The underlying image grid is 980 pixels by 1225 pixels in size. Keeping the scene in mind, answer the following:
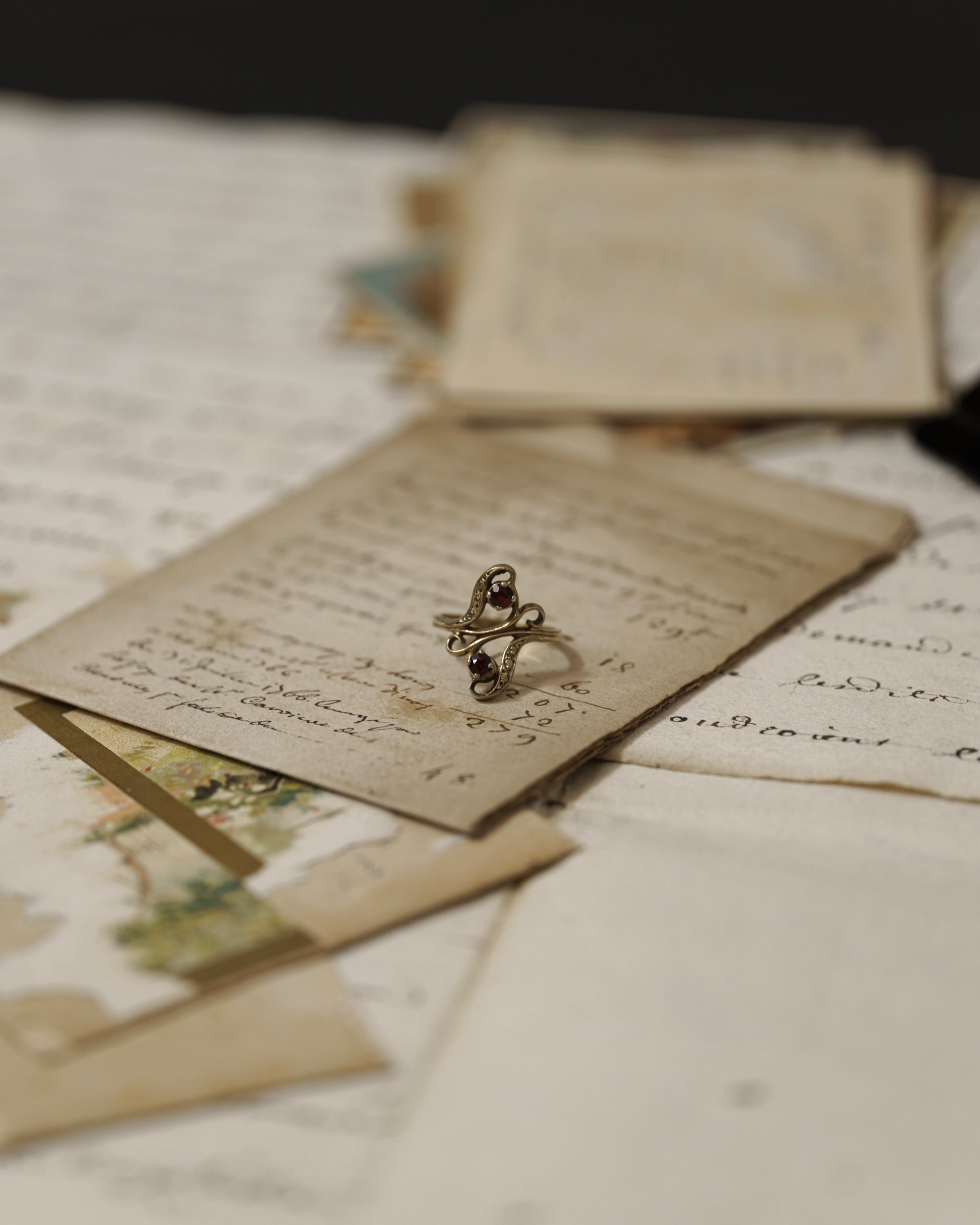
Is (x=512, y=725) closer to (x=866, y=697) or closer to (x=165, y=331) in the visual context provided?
(x=866, y=697)

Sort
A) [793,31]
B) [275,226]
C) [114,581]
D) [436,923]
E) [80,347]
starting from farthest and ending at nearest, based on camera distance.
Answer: [793,31] → [275,226] → [80,347] → [114,581] → [436,923]

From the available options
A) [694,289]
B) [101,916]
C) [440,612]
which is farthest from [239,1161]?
[694,289]

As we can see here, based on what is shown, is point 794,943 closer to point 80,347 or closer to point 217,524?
point 217,524

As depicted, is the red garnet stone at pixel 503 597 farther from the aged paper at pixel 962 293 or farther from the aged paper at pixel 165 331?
the aged paper at pixel 962 293

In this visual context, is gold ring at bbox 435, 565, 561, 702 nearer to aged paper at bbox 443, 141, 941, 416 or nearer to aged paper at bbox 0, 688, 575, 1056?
aged paper at bbox 0, 688, 575, 1056

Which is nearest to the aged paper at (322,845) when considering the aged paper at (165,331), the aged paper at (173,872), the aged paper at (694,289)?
the aged paper at (173,872)

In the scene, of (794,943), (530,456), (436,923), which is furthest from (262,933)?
(530,456)

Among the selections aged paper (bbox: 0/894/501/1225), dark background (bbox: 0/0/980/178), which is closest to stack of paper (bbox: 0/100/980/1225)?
aged paper (bbox: 0/894/501/1225)

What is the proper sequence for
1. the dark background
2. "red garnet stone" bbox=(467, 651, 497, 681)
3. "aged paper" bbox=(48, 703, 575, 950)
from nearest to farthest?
"aged paper" bbox=(48, 703, 575, 950), "red garnet stone" bbox=(467, 651, 497, 681), the dark background
